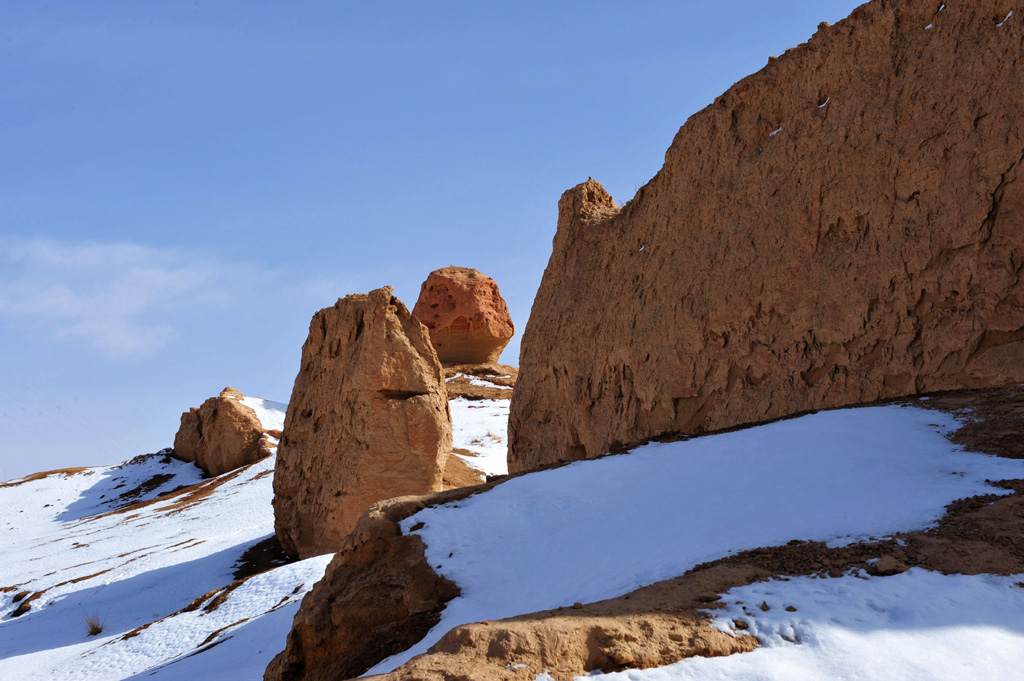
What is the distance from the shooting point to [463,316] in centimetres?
4500

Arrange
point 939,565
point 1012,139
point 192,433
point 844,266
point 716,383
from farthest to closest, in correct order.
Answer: point 192,433
point 716,383
point 844,266
point 1012,139
point 939,565

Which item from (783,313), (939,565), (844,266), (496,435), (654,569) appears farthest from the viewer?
(496,435)

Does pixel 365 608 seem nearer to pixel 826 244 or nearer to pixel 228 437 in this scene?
pixel 826 244

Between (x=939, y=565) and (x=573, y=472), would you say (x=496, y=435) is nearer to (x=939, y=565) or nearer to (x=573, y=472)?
(x=573, y=472)

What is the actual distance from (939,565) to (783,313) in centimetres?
621

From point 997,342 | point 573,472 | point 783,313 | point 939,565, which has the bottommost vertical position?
point 939,565

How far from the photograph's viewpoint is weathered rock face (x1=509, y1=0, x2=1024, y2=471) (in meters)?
8.16

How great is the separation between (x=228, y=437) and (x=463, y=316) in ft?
54.0

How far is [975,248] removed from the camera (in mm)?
8156

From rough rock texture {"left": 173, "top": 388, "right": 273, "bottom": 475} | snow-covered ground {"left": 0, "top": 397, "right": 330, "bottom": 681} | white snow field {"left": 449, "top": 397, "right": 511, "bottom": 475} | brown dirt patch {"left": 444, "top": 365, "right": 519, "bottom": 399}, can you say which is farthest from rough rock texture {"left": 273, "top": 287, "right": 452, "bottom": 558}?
brown dirt patch {"left": 444, "top": 365, "right": 519, "bottom": 399}

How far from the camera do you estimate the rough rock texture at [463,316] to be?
45.0 m

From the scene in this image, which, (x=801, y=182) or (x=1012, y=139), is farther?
(x=801, y=182)

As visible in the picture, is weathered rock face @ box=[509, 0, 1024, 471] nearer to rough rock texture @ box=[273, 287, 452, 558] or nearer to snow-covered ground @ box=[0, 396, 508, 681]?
rough rock texture @ box=[273, 287, 452, 558]

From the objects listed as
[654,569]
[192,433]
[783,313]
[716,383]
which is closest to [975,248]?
[783,313]
